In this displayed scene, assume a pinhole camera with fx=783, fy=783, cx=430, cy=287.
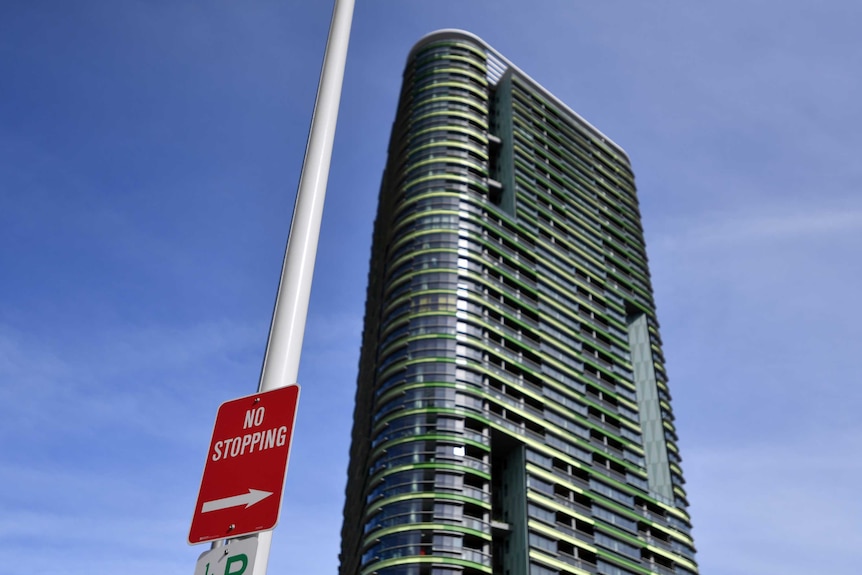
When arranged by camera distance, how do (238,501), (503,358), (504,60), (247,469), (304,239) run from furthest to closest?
(504,60) → (503,358) → (304,239) → (247,469) → (238,501)

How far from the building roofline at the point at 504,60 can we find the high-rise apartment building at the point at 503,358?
1.35 feet

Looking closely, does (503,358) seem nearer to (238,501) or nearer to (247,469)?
(247,469)

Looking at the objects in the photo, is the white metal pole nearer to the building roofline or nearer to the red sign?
the red sign

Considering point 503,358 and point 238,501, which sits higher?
→ point 503,358

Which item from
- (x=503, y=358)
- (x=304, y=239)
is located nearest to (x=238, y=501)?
(x=304, y=239)

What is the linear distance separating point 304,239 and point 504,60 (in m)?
142

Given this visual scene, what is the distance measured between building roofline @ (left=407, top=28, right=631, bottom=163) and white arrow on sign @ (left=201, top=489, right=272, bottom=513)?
134 m

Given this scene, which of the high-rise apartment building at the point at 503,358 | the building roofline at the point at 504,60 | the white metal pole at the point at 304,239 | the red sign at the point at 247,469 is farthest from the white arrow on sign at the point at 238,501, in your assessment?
the building roofline at the point at 504,60

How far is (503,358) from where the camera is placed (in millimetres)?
100938

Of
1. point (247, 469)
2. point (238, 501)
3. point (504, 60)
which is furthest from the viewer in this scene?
point (504, 60)

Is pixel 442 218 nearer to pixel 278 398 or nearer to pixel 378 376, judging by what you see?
pixel 378 376

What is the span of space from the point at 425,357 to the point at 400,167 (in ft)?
124

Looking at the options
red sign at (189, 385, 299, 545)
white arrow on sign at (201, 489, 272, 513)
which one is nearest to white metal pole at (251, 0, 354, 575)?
red sign at (189, 385, 299, 545)

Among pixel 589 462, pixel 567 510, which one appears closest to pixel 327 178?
pixel 567 510
